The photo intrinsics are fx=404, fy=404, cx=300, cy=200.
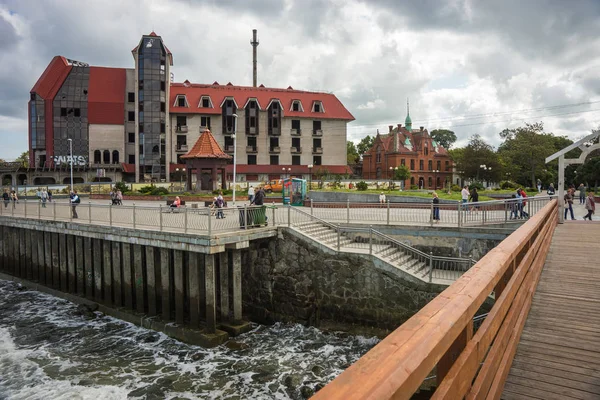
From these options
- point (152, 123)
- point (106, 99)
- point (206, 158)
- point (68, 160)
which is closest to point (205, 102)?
point (152, 123)

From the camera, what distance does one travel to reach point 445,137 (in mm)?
113062

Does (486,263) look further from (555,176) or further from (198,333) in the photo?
(555,176)

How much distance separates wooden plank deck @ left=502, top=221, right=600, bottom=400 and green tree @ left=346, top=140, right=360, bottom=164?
3331 inches

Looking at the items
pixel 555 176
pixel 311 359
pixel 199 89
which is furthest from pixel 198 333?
pixel 555 176

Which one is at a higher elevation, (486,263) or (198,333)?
(486,263)

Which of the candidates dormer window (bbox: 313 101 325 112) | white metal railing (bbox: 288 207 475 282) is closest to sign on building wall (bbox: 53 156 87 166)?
dormer window (bbox: 313 101 325 112)

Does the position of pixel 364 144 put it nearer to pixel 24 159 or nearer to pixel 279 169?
pixel 279 169

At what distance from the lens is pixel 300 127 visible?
63.9 meters

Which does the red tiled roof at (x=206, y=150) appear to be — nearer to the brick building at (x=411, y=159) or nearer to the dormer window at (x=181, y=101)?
the dormer window at (x=181, y=101)

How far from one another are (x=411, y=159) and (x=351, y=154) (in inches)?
917

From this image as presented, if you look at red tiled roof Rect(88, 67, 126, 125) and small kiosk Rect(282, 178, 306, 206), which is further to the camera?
red tiled roof Rect(88, 67, 126, 125)

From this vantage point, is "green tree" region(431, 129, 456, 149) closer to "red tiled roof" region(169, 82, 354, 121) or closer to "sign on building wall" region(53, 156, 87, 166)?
"red tiled roof" region(169, 82, 354, 121)

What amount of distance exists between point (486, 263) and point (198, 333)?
1285cm

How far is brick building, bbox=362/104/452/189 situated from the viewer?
7262 cm
